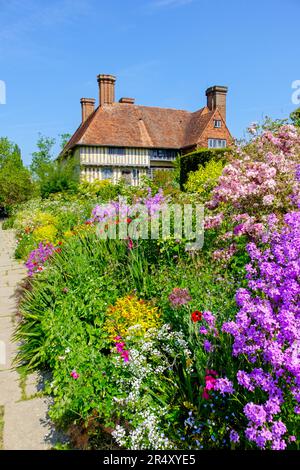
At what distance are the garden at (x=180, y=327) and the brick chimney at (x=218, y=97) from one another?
90.2ft

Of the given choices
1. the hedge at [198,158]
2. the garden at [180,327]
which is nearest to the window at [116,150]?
the hedge at [198,158]

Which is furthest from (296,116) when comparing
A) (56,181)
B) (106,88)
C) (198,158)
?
(106,88)

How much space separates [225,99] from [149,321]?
103 feet

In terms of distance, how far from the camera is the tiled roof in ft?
92.9

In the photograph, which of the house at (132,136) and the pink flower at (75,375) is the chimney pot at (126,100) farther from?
the pink flower at (75,375)

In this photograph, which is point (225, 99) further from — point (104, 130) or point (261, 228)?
point (261, 228)

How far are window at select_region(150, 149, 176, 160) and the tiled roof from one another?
28.8 inches

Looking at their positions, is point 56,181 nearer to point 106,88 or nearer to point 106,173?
point 106,173

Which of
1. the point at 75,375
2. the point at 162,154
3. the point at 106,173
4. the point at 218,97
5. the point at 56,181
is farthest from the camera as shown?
the point at 162,154

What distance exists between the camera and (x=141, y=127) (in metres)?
30.5

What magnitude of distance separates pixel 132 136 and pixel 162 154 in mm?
3235

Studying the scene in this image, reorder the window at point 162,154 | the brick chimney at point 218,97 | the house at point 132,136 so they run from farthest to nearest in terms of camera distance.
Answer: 1. the window at point 162,154
2. the brick chimney at point 218,97
3. the house at point 132,136

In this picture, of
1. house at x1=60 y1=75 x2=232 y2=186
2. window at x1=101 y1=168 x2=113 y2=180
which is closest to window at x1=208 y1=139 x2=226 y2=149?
house at x1=60 y1=75 x2=232 y2=186

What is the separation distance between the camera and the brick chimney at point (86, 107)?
32250 millimetres
